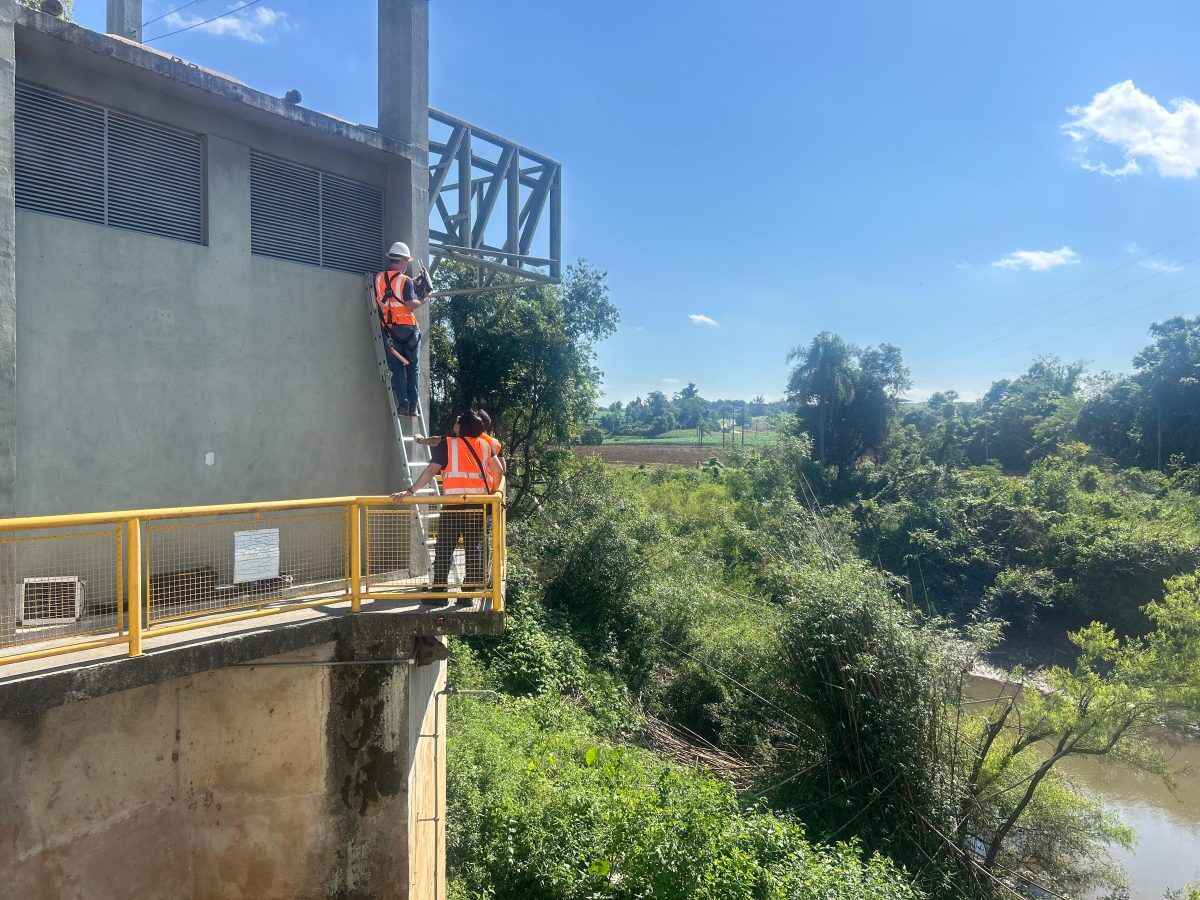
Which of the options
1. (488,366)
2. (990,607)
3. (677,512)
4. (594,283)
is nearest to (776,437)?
(677,512)

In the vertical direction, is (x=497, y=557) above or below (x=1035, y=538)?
above

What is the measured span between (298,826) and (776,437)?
105ft

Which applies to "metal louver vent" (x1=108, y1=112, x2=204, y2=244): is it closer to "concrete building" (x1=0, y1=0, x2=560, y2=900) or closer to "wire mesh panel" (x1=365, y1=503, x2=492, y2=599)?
"concrete building" (x1=0, y1=0, x2=560, y2=900)

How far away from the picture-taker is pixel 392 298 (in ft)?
23.2

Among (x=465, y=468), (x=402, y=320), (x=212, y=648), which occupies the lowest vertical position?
(x=212, y=648)

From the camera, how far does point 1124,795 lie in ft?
53.2

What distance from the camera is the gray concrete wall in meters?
5.66

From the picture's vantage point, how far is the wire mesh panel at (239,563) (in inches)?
211

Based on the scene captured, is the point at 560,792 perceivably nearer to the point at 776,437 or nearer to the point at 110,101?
the point at 110,101

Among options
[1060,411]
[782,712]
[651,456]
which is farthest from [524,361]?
[1060,411]

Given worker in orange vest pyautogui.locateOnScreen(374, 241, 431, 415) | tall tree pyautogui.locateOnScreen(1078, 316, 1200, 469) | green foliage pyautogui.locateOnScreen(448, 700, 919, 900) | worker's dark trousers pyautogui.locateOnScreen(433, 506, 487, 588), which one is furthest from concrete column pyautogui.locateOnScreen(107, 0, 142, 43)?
tall tree pyautogui.locateOnScreen(1078, 316, 1200, 469)

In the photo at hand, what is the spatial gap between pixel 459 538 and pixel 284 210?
165 inches

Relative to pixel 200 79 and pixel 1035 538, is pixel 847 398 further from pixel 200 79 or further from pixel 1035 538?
pixel 200 79

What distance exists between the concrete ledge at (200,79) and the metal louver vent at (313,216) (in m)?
0.56
